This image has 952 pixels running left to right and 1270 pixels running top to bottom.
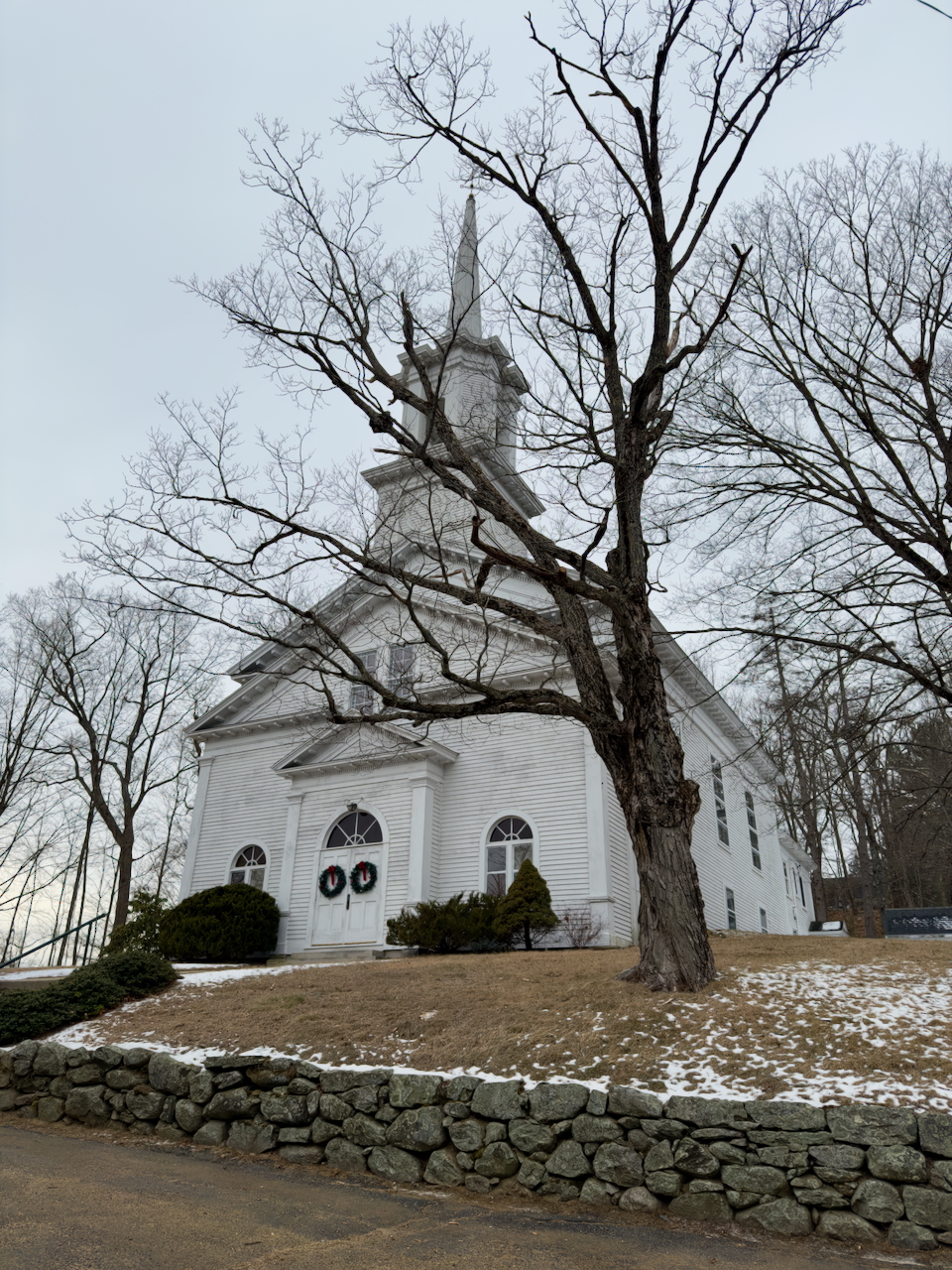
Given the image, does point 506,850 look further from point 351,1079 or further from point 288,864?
point 351,1079

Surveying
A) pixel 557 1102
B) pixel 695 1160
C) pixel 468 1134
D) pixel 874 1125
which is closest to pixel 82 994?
pixel 468 1134

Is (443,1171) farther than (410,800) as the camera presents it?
No

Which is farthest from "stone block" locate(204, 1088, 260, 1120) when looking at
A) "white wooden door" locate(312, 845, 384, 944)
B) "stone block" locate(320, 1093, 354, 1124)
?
"white wooden door" locate(312, 845, 384, 944)

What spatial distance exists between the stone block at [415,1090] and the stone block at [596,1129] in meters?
1.18

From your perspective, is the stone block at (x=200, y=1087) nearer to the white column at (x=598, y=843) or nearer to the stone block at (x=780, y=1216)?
the stone block at (x=780, y=1216)

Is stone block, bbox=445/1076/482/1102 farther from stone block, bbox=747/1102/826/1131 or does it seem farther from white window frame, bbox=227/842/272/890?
white window frame, bbox=227/842/272/890

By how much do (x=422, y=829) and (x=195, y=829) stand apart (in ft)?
19.2

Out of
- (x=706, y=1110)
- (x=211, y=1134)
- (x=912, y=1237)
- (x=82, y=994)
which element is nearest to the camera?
(x=912, y=1237)

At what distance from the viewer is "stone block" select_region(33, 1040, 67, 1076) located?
8.50 m

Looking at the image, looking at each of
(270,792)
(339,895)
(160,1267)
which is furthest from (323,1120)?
(270,792)

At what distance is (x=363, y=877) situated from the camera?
1588 centimetres

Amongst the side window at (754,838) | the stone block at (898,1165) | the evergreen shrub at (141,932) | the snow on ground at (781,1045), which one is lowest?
the stone block at (898,1165)

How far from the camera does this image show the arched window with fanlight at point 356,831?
16234mm

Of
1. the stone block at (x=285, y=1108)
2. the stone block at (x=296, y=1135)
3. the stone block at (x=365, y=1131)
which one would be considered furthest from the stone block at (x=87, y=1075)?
the stone block at (x=365, y=1131)
